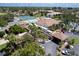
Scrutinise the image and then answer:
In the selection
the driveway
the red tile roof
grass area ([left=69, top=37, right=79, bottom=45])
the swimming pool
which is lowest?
the driveway

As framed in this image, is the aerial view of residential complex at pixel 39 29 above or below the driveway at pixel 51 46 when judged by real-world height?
above

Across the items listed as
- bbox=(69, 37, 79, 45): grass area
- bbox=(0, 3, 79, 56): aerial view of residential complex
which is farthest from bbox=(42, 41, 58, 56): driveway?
bbox=(69, 37, 79, 45): grass area

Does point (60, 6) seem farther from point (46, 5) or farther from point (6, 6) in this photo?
point (6, 6)

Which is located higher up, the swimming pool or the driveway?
the swimming pool

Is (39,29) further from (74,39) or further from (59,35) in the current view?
(74,39)

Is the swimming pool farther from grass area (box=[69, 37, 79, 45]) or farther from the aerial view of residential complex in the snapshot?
grass area (box=[69, 37, 79, 45])

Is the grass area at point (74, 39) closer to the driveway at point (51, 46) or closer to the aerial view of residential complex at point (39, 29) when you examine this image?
the aerial view of residential complex at point (39, 29)

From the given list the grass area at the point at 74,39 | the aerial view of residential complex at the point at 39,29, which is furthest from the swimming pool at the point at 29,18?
the grass area at the point at 74,39

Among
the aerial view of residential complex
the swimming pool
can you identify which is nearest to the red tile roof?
the aerial view of residential complex

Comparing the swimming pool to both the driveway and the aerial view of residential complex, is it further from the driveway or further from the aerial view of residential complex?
the driveway

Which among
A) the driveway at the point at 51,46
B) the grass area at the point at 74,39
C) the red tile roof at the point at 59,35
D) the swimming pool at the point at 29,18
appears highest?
the swimming pool at the point at 29,18
